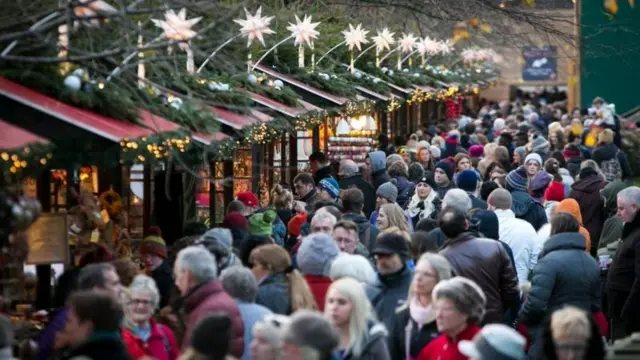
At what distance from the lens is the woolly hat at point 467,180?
55.0ft

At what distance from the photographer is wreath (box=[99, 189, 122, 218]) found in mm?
14155

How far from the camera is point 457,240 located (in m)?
11.9

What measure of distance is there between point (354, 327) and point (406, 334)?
1.03 metres

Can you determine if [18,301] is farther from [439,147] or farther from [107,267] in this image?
[439,147]

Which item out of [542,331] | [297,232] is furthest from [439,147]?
[542,331]

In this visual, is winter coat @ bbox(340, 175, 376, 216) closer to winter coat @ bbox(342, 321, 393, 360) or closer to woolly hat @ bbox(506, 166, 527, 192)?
woolly hat @ bbox(506, 166, 527, 192)

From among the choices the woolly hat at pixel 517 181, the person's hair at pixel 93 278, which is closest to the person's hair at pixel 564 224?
the person's hair at pixel 93 278

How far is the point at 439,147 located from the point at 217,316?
20.6 meters

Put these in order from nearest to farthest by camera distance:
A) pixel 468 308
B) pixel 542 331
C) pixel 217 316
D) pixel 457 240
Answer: pixel 217 316 < pixel 542 331 < pixel 468 308 < pixel 457 240

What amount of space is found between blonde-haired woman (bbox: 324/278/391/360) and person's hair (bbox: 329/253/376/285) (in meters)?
1.33

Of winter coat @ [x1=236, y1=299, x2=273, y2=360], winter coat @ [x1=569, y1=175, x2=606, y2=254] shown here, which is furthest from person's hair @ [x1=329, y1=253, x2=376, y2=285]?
winter coat @ [x1=569, y1=175, x2=606, y2=254]

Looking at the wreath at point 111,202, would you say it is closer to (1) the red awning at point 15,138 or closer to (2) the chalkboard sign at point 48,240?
(2) the chalkboard sign at point 48,240

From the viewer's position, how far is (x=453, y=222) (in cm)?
1181

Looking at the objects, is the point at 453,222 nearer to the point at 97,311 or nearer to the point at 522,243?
the point at 522,243
